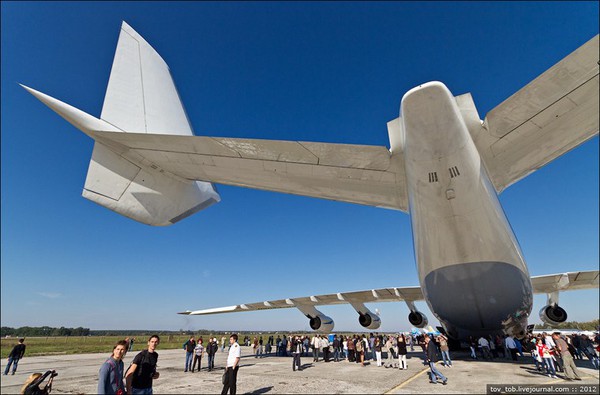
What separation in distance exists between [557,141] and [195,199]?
7.71m

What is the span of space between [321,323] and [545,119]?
13589mm

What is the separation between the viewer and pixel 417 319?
14.4m

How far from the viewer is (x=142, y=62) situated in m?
6.99

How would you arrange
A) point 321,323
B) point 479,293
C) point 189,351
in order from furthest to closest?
point 321,323
point 189,351
point 479,293

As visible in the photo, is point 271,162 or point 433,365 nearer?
point 271,162

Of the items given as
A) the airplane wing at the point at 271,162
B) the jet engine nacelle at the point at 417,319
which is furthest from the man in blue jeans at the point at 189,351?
the jet engine nacelle at the point at 417,319

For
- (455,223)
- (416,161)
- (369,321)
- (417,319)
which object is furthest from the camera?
(369,321)

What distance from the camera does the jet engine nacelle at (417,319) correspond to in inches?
566

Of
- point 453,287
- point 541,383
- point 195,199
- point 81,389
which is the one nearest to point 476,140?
point 453,287

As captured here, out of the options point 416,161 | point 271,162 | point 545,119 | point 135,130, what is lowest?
point 271,162

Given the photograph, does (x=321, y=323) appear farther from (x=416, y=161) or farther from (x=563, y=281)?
(x=416, y=161)

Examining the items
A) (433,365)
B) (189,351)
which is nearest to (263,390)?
(433,365)

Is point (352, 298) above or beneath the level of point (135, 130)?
beneath

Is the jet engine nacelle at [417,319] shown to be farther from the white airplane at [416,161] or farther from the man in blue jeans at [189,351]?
the man in blue jeans at [189,351]
